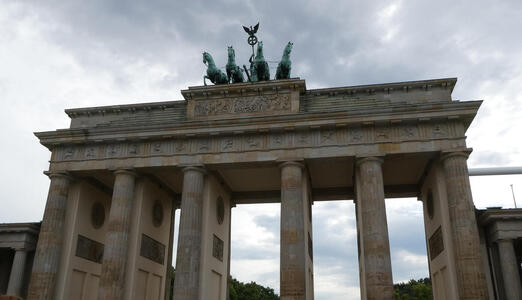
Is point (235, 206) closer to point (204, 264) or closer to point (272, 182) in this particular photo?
point (272, 182)

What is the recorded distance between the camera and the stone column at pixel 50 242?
Answer: 24.4 metres

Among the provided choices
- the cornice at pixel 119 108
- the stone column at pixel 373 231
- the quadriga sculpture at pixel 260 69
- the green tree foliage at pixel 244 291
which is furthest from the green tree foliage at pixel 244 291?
the stone column at pixel 373 231

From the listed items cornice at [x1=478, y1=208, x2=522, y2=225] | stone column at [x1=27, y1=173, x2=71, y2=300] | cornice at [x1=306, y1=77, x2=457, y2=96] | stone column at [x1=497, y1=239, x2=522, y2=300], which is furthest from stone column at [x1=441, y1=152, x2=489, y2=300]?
stone column at [x1=27, y1=173, x2=71, y2=300]

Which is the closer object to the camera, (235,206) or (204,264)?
(204,264)

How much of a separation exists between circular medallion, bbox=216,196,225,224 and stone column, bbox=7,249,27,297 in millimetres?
12168

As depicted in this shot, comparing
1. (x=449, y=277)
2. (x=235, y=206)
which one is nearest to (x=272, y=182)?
(x=235, y=206)

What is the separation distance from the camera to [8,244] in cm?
2750

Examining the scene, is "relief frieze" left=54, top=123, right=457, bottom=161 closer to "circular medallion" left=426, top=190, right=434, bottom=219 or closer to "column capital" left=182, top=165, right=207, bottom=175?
"column capital" left=182, top=165, right=207, bottom=175

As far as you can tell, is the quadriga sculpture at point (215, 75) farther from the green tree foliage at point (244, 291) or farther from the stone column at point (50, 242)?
the green tree foliage at point (244, 291)

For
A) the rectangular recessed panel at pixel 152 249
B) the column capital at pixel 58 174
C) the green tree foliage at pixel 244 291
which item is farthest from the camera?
the green tree foliage at pixel 244 291

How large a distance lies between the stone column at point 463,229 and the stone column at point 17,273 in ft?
80.9

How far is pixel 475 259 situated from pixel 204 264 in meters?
13.9

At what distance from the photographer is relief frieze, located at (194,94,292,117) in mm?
26062

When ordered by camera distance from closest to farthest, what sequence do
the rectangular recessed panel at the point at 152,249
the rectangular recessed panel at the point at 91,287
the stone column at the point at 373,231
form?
the stone column at the point at 373,231 < the rectangular recessed panel at the point at 152,249 < the rectangular recessed panel at the point at 91,287
